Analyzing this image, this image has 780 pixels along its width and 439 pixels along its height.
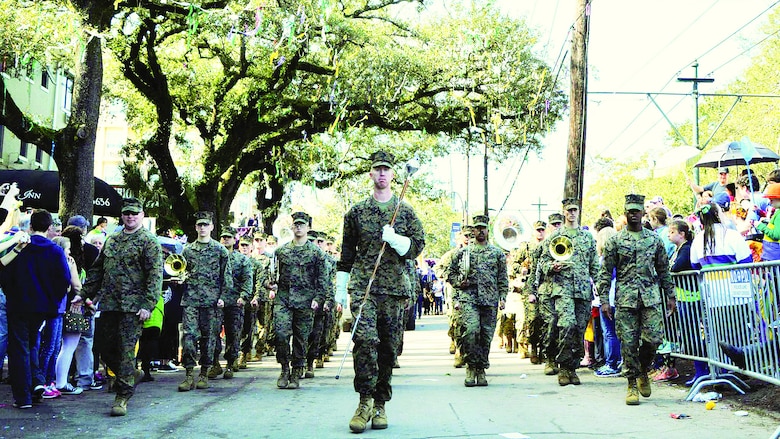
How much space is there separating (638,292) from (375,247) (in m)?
3.20

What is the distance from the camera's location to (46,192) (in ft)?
63.9

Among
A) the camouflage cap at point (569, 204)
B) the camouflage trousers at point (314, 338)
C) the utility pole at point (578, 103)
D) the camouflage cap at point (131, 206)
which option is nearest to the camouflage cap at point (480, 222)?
the camouflage cap at point (569, 204)

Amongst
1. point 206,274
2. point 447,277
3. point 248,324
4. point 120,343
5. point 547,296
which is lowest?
point 120,343

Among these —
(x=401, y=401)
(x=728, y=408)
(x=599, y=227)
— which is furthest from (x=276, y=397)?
(x=599, y=227)

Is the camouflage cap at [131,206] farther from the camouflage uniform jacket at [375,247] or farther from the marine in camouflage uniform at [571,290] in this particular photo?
the marine in camouflage uniform at [571,290]

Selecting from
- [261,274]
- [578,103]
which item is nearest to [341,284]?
[261,274]

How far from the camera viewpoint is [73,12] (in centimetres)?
1549

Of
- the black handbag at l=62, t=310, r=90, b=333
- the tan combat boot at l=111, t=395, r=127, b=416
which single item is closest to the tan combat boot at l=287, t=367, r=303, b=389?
the black handbag at l=62, t=310, r=90, b=333

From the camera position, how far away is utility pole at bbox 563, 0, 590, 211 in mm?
15656

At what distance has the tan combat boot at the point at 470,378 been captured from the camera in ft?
35.4

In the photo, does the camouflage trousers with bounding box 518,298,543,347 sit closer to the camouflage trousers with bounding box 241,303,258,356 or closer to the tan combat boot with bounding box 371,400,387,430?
the camouflage trousers with bounding box 241,303,258,356

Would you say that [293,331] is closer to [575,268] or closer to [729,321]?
[575,268]

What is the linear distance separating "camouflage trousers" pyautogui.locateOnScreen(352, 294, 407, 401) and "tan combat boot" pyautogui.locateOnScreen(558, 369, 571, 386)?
3.94 m

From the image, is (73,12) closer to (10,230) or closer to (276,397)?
(10,230)
